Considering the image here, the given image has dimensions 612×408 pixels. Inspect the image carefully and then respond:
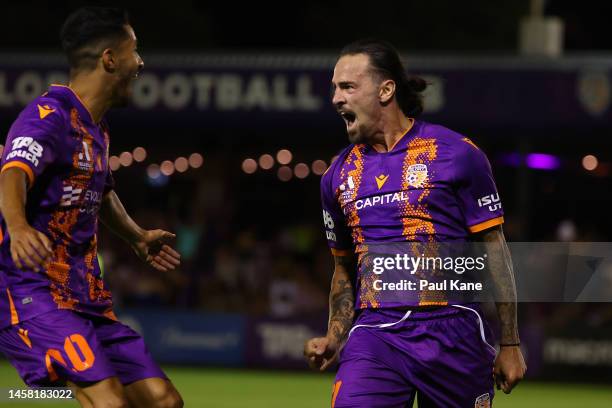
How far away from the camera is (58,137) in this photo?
5.84m

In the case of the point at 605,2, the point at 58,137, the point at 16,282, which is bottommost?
the point at 16,282

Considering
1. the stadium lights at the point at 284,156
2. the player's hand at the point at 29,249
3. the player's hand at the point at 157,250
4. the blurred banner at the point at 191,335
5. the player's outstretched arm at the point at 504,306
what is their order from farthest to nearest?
1. the stadium lights at the point at 284,156
2. the blurred banner at the point at 191,335
3. the player's hand at the point at 157,250
4. the player's outstretched arm at the point at 504,306
5. the player's hand at the point at 29,249

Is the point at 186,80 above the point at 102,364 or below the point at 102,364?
above

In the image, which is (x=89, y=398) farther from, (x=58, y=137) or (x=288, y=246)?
(x=288, y=246)

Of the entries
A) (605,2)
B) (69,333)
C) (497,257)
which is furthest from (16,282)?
(605,2)

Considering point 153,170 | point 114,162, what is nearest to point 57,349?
point 114,162

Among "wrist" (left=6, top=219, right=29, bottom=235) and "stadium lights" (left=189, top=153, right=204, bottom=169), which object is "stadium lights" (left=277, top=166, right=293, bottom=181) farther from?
"wrist" (left=6, top=219, right=29, bottom=235)

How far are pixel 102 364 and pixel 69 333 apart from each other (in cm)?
21

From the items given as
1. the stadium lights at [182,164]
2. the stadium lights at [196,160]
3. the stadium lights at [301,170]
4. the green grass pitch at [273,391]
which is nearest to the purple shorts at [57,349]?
the green grass pitch at [273,391]

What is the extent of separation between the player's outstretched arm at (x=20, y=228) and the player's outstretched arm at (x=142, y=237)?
3.58 ft

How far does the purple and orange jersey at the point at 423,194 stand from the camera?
19.4 ft

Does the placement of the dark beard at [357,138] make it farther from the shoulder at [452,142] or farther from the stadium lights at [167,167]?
the stadium lights at [167,167]

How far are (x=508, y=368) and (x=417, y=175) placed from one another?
1.02 meters

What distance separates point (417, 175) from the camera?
5.97 metres
